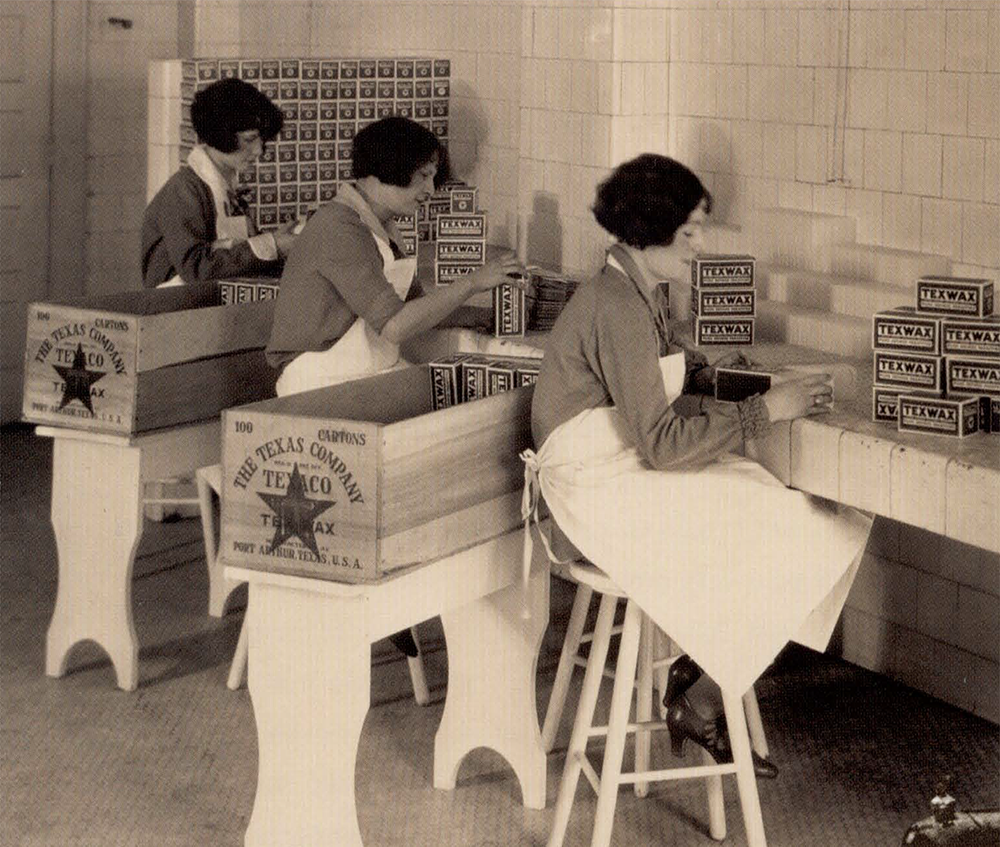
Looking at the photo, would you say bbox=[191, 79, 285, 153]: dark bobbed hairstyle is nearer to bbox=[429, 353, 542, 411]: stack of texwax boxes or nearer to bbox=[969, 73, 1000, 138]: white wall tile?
bbox=[429, 353, 542, 411]: stack of texwax boxes

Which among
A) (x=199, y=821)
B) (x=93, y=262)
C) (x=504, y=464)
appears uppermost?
(x=93, y=262)

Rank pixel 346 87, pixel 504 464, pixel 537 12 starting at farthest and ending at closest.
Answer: pixel 346 87
pixel 537 12
pixel 504 464

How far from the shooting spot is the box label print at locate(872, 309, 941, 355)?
358cm

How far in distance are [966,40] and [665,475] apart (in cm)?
155

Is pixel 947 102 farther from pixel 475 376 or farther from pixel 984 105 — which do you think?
pixel 475 376

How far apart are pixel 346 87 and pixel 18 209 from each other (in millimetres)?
1868

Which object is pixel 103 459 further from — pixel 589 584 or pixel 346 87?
pixel 346 87

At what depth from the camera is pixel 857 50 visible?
4.66m

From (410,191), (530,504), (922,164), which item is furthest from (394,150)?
(922,164)

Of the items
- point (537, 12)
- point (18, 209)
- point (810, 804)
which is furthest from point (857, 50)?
point (18, 209)

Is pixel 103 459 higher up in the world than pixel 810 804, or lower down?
higher up

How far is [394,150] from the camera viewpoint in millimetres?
4328

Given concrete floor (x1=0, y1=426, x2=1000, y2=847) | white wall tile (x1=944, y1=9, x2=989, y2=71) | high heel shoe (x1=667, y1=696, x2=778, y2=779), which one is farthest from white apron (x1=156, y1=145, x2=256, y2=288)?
high heel shoe (x1=667, y1=696, x2=778, y2=779)

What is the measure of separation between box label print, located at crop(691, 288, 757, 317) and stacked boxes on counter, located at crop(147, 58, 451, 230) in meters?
2.07
